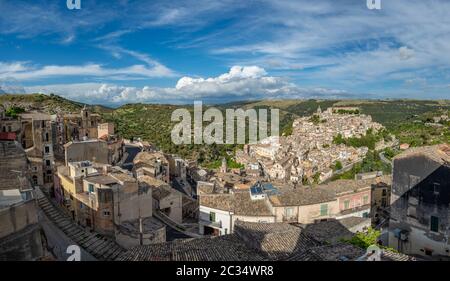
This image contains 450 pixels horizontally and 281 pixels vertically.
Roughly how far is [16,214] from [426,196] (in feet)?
43.0

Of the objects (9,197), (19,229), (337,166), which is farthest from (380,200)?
(19,229)

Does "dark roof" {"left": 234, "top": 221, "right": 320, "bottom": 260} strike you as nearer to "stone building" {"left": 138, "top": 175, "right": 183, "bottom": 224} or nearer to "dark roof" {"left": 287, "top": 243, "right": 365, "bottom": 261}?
"dark roof" {"left": 287, "top": 243, "right": 365, "bottom": 261}

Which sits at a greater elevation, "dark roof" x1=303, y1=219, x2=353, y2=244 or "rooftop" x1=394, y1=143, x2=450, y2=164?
"rooftop" x1=394, y1=143, x2=450, y2=164

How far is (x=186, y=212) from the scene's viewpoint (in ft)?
73.6

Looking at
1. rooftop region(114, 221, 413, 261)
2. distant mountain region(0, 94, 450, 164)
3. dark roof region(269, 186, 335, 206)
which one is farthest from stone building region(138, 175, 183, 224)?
distant mountain region(0, 94, 450, 164)

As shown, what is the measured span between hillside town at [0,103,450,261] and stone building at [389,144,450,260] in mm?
36

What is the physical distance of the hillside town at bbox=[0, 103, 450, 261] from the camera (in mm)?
9727

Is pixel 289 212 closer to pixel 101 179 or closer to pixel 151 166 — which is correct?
pixel 101 179

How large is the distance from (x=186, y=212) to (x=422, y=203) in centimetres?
1321

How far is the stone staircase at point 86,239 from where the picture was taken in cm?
1288

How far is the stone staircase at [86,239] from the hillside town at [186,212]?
6cm

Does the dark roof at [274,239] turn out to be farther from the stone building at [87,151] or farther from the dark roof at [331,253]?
the stone building at [87,151]
